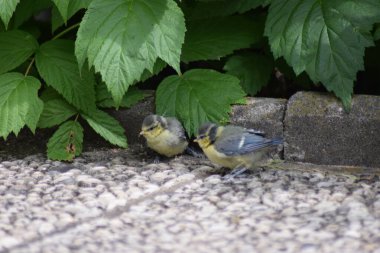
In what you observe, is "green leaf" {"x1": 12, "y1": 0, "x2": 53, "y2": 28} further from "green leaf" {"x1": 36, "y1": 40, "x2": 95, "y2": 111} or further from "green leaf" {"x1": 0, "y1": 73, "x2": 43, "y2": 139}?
"green leaf" {"x1": 0, "y1": 73, "x2": 43, "y2": 139}

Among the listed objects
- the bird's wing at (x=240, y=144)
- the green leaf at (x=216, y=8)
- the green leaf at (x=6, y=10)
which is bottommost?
the bird's wing at (x=240, y=144)

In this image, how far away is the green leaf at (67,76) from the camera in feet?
15.6

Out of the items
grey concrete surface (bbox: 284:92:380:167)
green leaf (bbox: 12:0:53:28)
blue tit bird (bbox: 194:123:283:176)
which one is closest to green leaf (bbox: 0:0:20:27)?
green leaf (bbox: 12:0:53:28)

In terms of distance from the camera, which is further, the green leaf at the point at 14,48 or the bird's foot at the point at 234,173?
the green leaf at the point at 14,48

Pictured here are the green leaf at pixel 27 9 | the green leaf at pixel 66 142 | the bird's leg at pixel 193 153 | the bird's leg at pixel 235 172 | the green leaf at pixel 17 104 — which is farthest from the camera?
the green leaf at pixel 27 9

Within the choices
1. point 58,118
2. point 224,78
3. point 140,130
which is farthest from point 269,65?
point 58,118

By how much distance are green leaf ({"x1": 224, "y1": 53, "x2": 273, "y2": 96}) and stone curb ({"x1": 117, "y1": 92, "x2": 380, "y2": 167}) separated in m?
0.25

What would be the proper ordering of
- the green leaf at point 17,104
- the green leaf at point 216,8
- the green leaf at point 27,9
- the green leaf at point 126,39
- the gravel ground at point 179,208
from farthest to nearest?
1. the green leaf at point 27,9
2. the green leaf at point 216,8
3. the green leaf at point 17,104
4. the green leaf at point 126,39
5. the gravel ground at point 179,208

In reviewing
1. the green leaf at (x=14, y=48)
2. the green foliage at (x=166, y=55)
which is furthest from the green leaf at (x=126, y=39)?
the green leaf at (x=14, y=48)

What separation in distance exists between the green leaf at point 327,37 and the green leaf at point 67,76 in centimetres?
119

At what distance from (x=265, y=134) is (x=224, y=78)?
454 millimetres

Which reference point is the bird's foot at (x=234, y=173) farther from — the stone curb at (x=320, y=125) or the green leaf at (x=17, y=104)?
the green leaf at (x=17, y=104)

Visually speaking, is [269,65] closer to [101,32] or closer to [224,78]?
[224,78]

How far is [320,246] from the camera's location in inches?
122
